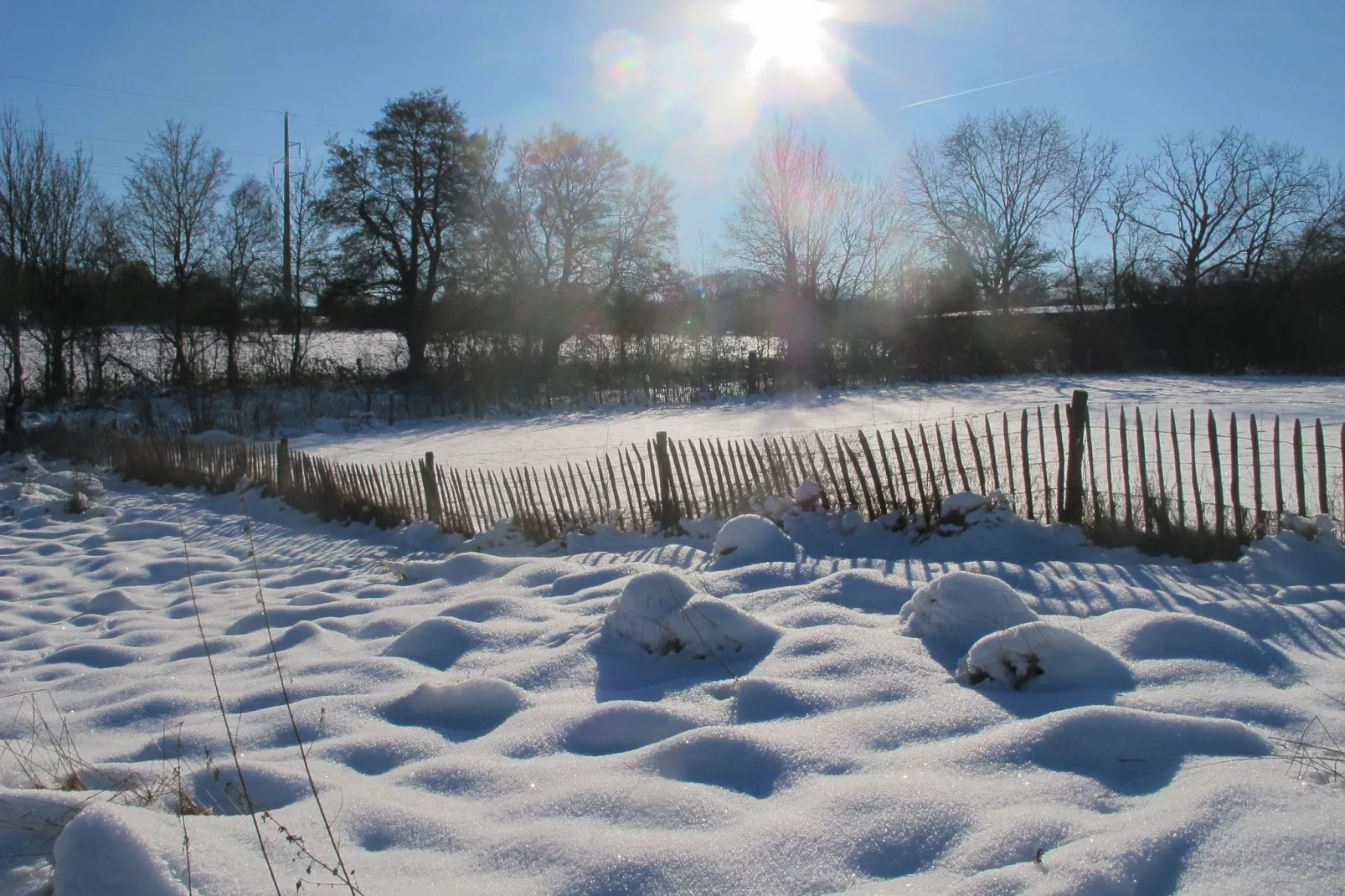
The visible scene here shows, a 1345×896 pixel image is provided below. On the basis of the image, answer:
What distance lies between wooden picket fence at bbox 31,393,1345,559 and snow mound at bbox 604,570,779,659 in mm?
2239

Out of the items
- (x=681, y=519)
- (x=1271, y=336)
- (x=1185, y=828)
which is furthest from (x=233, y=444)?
(x=1271, y=336)

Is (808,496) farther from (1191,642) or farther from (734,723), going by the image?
(734,723)

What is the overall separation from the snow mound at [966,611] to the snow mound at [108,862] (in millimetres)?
2980

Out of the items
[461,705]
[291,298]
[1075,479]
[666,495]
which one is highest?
[291,298]

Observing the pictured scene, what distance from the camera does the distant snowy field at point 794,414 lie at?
14383 mm

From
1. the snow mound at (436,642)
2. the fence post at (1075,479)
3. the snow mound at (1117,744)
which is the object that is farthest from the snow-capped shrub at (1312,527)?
the snow mound at (436,642)

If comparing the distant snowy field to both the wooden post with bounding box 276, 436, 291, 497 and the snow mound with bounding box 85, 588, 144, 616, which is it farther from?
the snow mound with bounding box 85, 588, 144, 616

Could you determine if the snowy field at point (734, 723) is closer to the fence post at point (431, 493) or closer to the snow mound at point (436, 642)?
the snow mound at point (436, 642)

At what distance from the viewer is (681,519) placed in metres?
7.05

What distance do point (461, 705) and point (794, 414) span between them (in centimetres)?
1483

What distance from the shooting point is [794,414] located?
17.8m

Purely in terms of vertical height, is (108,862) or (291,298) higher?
(291,298)

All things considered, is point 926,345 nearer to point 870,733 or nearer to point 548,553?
point 548,553

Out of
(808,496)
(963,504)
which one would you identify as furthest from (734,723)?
(808,496)
